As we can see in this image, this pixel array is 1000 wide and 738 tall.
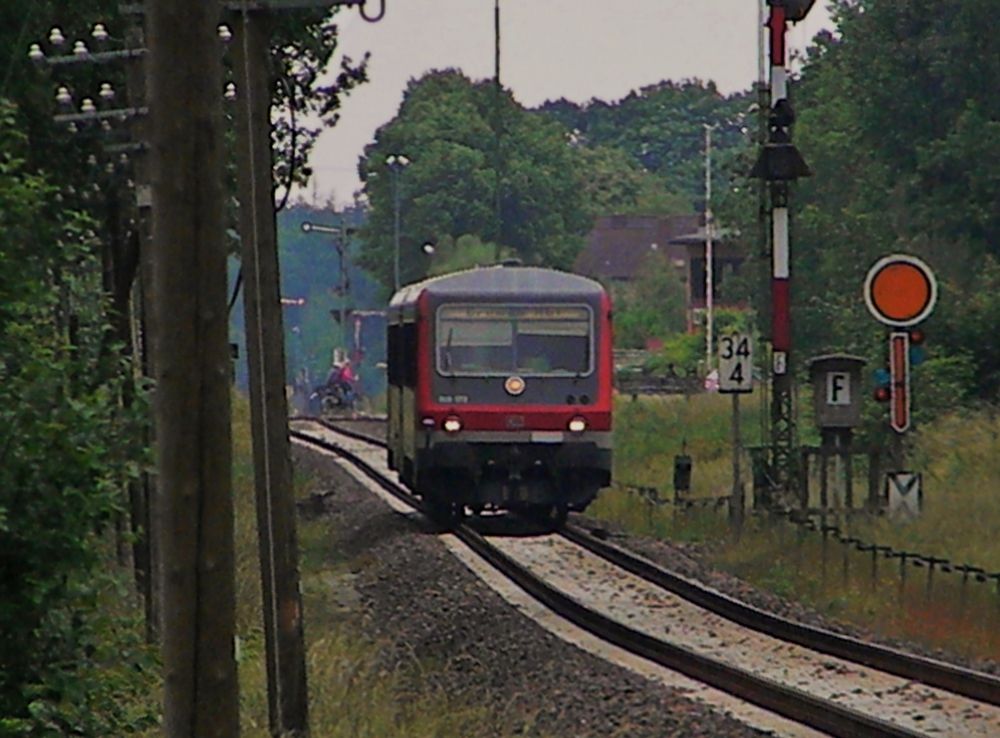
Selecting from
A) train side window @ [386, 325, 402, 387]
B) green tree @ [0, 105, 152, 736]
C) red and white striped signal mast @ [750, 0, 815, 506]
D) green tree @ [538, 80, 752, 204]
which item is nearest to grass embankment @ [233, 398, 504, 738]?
green tree @ [0, 105, 152, 736]

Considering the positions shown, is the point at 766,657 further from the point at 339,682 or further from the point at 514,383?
the point at 514,383

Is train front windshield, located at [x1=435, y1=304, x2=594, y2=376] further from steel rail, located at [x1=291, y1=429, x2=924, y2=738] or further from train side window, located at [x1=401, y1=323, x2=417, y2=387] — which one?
steel rail, located at [x1=291, y1=429, x2=924, y2=738]

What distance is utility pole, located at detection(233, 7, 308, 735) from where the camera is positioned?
43.5 feet

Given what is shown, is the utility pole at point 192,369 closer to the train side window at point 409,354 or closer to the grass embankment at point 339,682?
the grass embankment at point 339,682

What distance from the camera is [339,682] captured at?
15.4m

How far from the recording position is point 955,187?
161ft

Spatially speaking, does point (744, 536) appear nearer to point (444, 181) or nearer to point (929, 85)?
point (929, 85)

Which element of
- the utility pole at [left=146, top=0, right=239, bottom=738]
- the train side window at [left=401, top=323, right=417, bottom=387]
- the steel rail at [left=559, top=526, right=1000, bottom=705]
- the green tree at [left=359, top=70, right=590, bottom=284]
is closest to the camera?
the utility pole at [left=146, top=0, right=239, bottom=738]

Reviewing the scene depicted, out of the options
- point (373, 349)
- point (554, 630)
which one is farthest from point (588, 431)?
point (373, 349)

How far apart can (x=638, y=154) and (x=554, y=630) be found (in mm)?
126018

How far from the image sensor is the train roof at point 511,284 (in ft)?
82.5

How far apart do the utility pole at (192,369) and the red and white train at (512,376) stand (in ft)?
55.7

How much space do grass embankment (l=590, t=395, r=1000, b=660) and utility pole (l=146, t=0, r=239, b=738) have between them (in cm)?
1022

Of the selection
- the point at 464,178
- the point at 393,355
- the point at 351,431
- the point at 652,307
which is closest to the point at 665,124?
the point at 652,307
